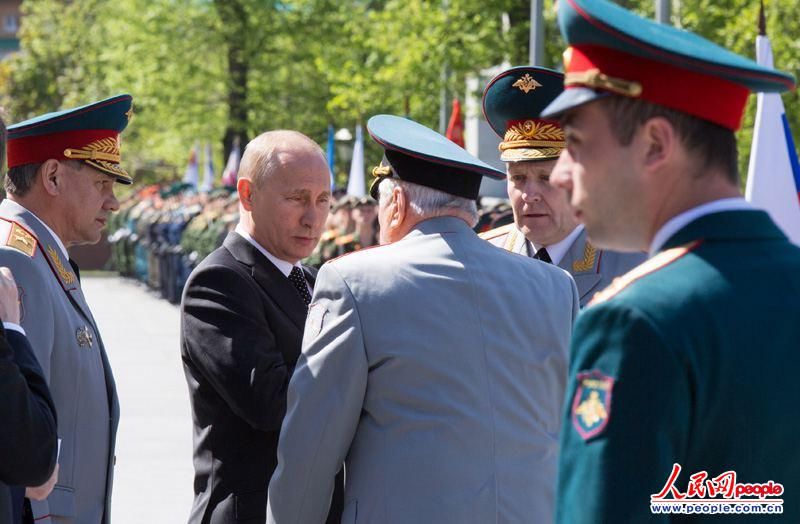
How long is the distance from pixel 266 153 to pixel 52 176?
65 centimetres

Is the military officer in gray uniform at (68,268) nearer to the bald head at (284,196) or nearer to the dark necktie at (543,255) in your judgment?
the bald head at (284,196)

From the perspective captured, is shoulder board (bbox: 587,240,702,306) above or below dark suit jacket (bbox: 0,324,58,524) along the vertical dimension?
above

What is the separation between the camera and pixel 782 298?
6.72 feet

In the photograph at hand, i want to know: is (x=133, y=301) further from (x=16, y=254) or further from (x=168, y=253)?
(x=16, y=254)

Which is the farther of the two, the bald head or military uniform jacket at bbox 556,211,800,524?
the bald head

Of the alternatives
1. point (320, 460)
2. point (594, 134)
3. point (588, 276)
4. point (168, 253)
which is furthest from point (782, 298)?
point (168, 253)

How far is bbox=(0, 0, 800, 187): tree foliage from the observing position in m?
21.3

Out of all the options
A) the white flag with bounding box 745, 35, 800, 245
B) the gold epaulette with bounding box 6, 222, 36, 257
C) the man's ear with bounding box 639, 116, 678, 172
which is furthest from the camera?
the white flag with bounding box 745, 35, 800, 245

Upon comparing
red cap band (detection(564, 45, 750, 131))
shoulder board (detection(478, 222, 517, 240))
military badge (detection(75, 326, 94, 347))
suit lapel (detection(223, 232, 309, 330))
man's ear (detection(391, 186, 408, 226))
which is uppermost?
red cap band (detection(564, 45, 750, 131))

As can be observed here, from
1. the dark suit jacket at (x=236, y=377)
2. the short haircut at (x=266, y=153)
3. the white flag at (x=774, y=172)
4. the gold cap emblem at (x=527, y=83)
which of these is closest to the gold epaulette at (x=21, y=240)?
the dark suit jacket at (x=236, y=377)

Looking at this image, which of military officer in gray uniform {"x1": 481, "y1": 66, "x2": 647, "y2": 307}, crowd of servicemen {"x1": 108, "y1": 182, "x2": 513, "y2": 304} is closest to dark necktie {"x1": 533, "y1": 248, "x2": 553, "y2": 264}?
military officer in gray uniform {"x1": 481, "y1": 66, "x2": 647, "y2": 307}

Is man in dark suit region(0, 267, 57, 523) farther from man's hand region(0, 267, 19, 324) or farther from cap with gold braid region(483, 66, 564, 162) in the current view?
cap with gold braid region(483, 66, 564, 162)

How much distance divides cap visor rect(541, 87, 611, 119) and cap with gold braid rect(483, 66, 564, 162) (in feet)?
8.19
